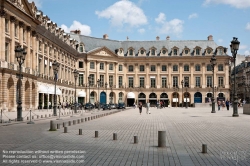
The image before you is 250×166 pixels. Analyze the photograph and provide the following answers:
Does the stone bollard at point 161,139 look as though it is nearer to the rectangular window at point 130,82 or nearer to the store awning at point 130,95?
the store awning at point 130,95

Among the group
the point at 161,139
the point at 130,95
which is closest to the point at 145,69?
the point at 130,95

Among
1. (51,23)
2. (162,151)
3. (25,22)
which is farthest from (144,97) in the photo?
(162,151)

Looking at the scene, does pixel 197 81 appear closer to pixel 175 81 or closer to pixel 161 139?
pixel 175 81

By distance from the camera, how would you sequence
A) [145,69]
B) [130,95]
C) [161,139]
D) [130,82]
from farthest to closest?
[130,82], [145,69], [130,95], [161,139]

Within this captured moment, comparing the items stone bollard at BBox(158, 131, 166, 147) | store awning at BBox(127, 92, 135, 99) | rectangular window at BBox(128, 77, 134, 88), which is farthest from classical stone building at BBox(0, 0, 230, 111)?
stone bollard at BBox(158, 131, 166, 147)

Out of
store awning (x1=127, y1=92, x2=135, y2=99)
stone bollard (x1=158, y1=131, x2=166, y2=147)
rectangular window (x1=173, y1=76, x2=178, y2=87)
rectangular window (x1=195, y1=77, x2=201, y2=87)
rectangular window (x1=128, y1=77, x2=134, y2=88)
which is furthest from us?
rectangular window (x1=128, y1=77, x2=134, y2=88)

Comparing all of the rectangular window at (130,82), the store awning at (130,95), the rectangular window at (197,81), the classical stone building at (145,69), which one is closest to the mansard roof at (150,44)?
the classical stone building at (145,69)

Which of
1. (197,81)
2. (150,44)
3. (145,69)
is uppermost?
(150,44)

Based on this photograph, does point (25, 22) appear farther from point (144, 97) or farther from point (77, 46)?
point (144, 97)

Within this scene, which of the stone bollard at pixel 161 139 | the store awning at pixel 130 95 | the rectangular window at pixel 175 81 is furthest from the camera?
the rectangular window at pixel 175 81

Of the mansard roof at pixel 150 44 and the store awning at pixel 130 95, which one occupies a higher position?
the mansard roof at pixel 150 44

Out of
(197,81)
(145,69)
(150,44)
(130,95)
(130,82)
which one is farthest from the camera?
(150,44)

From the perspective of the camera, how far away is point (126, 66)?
10306 centimetres

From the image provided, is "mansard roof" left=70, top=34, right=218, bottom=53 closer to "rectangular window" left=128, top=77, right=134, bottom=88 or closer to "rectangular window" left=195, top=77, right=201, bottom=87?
"rectangular window" left=195, top=77, right=201, bottom=87
